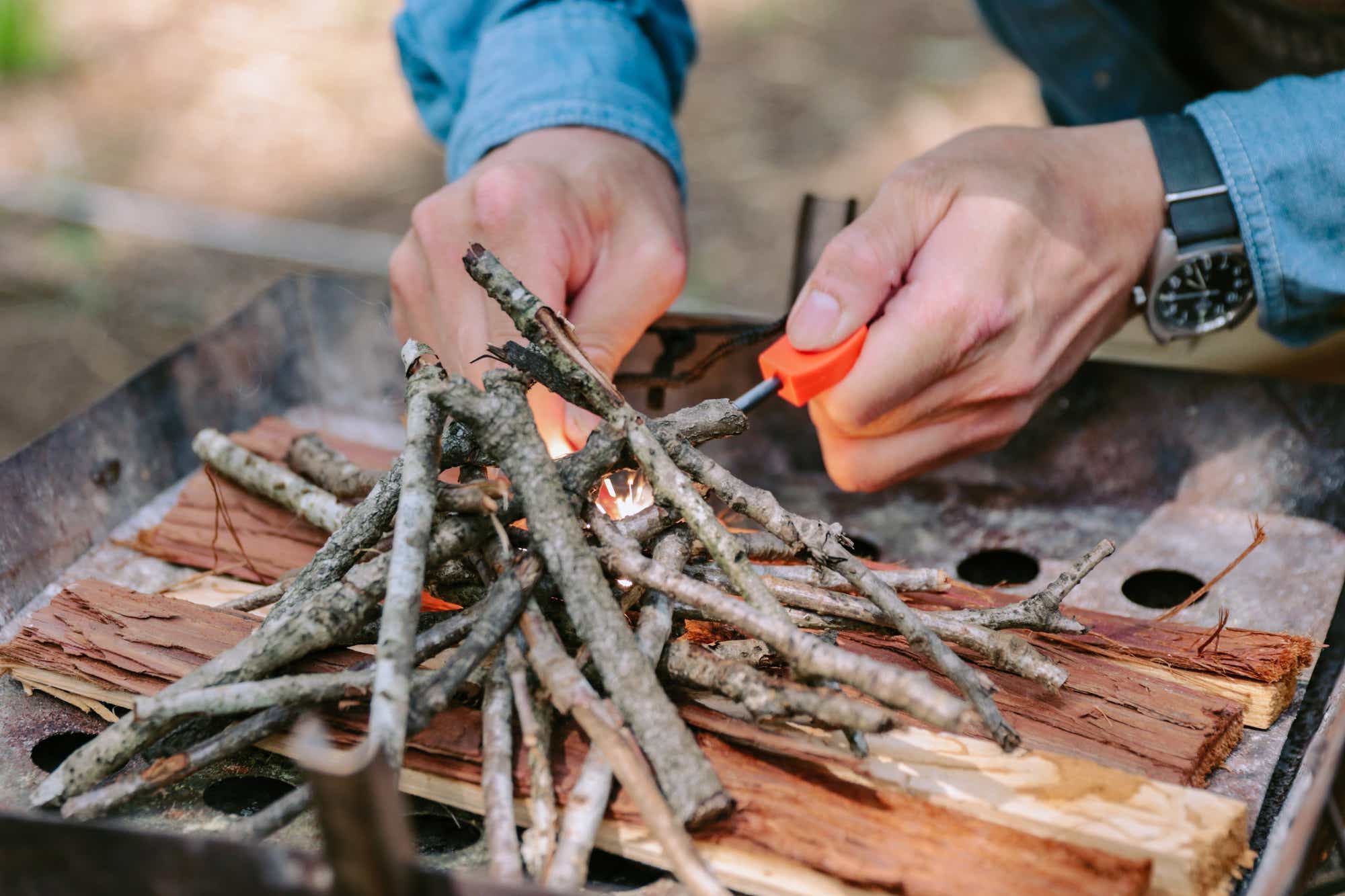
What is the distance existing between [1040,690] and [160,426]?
5.63 ft

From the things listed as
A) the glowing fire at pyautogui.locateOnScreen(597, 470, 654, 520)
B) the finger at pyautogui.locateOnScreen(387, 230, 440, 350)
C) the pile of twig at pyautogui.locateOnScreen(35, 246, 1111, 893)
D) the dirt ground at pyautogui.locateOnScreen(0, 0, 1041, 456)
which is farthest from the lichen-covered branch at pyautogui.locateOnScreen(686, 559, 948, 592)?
the dirt ground at pyautogui.locateOnScreen(0, 0, 1041, 456)

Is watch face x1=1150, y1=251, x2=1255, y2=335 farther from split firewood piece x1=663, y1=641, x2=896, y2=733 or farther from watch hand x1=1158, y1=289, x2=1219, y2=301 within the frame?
split firewood piece x1=663, y1=641, x2=896, y2=733

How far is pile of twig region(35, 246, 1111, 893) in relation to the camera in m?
1.11

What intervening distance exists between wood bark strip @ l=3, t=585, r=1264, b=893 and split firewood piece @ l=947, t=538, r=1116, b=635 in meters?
0.24

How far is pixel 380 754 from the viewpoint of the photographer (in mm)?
771

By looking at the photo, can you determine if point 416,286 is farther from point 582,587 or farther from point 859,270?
point 582,587

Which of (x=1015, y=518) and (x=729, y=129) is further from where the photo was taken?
(x=729, y=129)

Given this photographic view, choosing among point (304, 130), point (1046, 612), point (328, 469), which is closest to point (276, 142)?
point (304, 130)

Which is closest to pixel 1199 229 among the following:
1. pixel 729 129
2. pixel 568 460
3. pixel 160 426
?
pixel 568 460

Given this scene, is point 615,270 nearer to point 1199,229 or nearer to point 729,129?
point 1199,229

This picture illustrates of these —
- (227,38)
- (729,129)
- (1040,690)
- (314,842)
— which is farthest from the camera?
(227,38)

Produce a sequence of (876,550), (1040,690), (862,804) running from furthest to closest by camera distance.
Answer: (876,550), (1040,690), (862,804)

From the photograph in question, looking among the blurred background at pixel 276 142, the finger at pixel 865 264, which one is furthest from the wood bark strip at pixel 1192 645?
the blurred background at pixel 276 142

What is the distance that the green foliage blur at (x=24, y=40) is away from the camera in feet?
20.6
